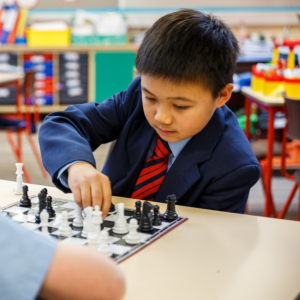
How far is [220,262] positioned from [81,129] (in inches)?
27.4

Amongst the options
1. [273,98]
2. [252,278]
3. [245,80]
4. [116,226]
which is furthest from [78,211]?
[245,80]

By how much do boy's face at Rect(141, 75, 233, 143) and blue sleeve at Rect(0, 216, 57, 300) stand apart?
652 millimetres

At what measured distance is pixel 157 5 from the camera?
628 centimetres

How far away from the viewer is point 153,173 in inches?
47.7

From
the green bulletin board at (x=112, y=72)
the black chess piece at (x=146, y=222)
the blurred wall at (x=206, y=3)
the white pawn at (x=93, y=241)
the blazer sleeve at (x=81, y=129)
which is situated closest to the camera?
the white pawn at (x=93, y=241)

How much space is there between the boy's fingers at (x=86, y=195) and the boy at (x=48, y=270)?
17.0 inches

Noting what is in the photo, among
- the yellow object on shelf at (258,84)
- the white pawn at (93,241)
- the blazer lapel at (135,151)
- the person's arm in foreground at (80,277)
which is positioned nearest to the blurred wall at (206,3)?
the yellow object on shelf at (258,84)

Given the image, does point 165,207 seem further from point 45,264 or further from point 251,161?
point 45,264

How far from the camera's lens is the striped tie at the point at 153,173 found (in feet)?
3.92

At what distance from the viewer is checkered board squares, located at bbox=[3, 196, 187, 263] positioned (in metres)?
0.74

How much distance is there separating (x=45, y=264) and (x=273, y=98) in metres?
2.42

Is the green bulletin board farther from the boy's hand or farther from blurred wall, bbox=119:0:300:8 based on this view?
the boy's hand

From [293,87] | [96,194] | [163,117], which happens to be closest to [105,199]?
[96,194]

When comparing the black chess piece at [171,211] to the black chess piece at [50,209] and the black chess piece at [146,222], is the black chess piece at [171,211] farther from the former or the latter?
the black chess piece at [50,209]
